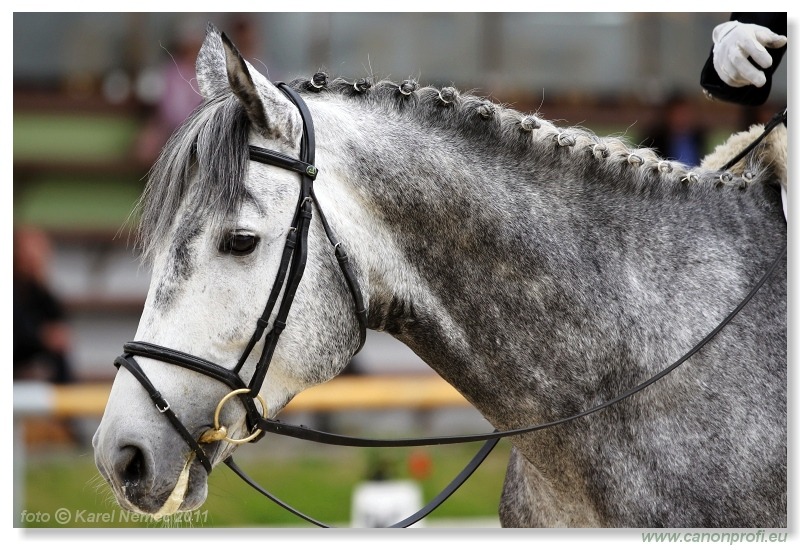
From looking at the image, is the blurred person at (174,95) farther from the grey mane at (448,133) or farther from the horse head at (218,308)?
the horse head at (218,308)

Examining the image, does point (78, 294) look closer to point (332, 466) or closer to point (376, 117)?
point (332, 466)

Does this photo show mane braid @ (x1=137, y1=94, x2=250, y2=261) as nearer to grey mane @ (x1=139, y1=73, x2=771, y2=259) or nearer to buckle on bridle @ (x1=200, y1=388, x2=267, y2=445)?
grey mane @ (x1=139, y1=73, x2=771, y2=259)

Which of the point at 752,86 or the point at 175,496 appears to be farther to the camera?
the point at 752,86

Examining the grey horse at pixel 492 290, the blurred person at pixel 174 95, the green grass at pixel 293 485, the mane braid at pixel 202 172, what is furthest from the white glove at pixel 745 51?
the blurred person at pixel 174 95

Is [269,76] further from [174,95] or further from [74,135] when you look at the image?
[74,135]

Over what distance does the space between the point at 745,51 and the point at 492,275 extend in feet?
3.60

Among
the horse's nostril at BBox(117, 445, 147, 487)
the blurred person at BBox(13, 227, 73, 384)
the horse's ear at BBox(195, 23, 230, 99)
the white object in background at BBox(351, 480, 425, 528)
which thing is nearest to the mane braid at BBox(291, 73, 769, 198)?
the horse's ear at BBox(195, 23, 230, 99)

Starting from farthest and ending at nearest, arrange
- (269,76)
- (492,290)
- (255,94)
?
(269,76) < (492,290) < (255,94)

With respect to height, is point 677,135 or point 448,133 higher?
point 448,133

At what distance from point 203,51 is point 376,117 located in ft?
1.68

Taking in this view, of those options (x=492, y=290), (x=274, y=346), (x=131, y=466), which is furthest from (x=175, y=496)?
(x=492, y=290)

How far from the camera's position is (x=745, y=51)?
2.72 m

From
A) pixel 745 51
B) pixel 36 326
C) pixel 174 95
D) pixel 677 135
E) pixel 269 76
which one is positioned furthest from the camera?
pixel 174 95

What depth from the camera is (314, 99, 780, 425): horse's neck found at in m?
2.33
